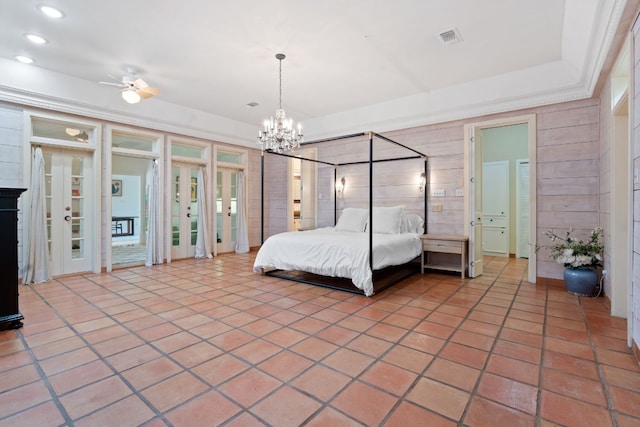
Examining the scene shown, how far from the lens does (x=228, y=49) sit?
372 cm

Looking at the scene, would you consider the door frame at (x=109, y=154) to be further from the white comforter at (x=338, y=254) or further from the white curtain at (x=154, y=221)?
the white comforter at (x=338, y=254)

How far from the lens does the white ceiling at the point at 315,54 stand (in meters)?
2.99

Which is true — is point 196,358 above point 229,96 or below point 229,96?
below

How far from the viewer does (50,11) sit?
2.99 metres

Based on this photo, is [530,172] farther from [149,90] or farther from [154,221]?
[154,221]

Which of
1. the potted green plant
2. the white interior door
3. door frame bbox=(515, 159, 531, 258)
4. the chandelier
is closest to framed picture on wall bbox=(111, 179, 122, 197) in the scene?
the chandelier

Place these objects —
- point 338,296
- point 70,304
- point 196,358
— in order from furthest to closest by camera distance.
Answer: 1. point 338,296
2. point 70,304
3. point 196,358

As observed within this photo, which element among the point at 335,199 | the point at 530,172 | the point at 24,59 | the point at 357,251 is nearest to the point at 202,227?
the point at 335,199

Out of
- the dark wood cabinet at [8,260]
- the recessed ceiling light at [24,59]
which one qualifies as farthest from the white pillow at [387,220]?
the recessed ceiling light at [24,59]

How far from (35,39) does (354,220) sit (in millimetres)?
4782

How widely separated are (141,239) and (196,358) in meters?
7.82

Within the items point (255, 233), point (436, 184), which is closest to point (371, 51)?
point (436, 184)

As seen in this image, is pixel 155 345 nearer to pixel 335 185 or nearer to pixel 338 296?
pixel 338 296

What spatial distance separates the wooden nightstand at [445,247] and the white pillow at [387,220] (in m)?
0.46
